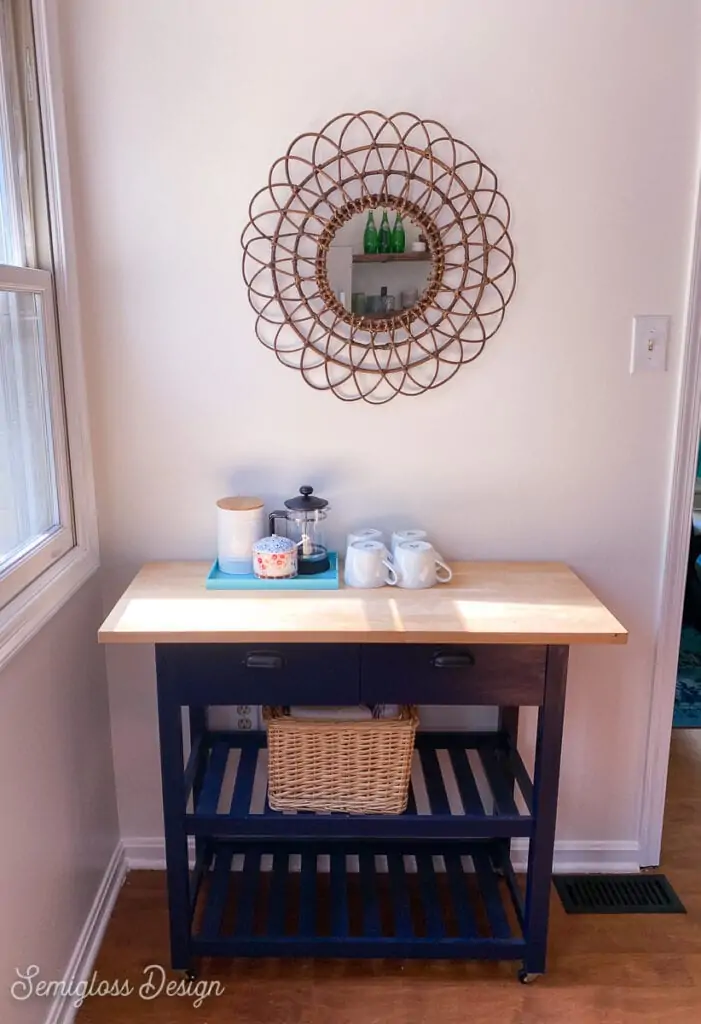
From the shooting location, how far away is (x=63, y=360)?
175 cm

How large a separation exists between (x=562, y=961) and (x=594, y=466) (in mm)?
1127

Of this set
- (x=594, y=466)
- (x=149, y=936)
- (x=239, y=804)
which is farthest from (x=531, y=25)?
(x=149, y=936)

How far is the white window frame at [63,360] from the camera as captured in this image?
1.55 m

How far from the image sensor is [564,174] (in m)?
1.73

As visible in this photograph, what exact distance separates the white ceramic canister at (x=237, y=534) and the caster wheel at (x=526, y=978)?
1.06 metres

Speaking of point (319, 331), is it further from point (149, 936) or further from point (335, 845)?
point (149, 936)

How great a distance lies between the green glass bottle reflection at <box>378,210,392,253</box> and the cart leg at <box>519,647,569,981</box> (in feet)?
3.01

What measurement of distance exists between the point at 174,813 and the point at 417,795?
0.70m

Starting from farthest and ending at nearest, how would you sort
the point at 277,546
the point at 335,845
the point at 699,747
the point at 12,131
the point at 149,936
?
the point at 699,747, the point at 335,845, the point at 149,936, the point at 277,546, the point at 12,131

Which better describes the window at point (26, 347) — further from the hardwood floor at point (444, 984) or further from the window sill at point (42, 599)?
the hardwood floor at point (444, 984)

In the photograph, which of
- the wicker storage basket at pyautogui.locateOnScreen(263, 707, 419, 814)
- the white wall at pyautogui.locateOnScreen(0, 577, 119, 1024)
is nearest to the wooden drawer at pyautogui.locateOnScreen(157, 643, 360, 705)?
the wicker storage basket at pyautogui.locateOnScreen(263, 707, 419, 814)

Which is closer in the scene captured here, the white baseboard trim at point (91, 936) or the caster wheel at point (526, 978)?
the white baseboard trim at point (91, 936)

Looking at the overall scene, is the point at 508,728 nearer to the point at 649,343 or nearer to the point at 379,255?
the point at 649,343

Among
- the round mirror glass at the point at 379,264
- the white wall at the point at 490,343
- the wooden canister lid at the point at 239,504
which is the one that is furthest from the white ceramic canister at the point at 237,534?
the round mirror glass at the point at 379,264
